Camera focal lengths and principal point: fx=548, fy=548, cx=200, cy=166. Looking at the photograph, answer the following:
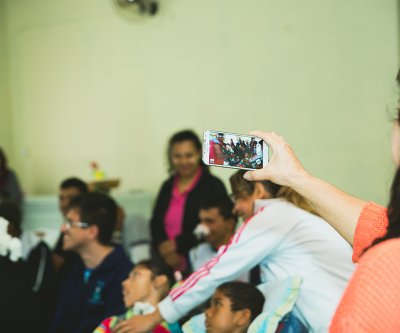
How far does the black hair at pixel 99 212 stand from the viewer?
101 inches

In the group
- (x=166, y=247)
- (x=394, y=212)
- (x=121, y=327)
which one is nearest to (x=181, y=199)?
(x=166, y=247)

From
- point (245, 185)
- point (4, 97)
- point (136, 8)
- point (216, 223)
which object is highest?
point (136, 8)

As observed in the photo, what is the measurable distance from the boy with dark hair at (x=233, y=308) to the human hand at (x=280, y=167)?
0.61 m

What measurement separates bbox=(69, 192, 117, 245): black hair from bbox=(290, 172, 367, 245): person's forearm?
1441mm

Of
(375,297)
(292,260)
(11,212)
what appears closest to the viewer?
(375,297)

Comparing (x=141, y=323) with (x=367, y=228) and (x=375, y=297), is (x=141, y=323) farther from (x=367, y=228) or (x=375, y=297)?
(x=375, y=297)

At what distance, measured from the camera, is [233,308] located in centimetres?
179

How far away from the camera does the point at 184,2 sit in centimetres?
406

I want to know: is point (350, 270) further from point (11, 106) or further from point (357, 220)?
point (11, 106)

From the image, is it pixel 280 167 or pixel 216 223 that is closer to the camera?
pixel 280 167

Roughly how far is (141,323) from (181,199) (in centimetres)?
138

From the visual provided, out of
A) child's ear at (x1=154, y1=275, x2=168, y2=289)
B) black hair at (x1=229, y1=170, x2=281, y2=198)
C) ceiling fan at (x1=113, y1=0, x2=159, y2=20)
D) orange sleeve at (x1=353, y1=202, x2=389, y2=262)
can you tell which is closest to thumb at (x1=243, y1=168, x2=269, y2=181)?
orange sleeve at (x1=353, y1=202, x2=389, y2=262)

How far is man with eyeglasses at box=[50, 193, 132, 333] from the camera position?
91.1 inches

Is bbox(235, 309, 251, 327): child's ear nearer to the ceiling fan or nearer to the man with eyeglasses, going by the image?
the man with eyeglasses
